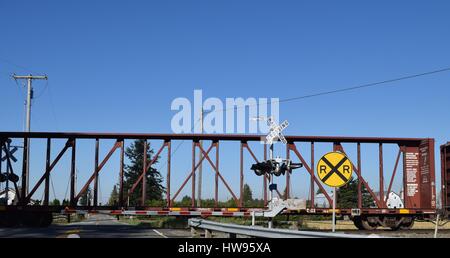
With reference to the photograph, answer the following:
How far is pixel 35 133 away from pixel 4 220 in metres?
4.26

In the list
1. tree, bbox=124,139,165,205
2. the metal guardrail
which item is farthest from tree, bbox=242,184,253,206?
the metal guardrail

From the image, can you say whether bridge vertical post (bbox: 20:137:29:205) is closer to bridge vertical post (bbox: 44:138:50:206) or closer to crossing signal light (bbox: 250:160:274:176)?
bridge vertical post (bbox: 44:138:50:206)

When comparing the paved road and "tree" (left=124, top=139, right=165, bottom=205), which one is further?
"tree" (left=124, top=139, right=165, bottom=205)

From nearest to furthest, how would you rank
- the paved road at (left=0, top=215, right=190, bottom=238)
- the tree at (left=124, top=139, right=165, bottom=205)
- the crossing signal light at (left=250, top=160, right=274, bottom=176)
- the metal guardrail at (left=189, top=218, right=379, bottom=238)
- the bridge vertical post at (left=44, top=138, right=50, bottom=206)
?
the metal guardrail at (left=189, top=218, right=379, bottom=238), the crossing signal light at (left=250, top=160, right=274, bottom=176), the paved road at (left=0, top=215, right=190, bottom=238), the bridge vertical post at (left=44, top=138, right=50, bottom=206), the tree at (left=124, top=139, right=165, bottom=205)

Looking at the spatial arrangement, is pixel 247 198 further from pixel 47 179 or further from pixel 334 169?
pixel 334 169

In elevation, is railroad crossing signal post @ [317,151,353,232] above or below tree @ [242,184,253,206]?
above

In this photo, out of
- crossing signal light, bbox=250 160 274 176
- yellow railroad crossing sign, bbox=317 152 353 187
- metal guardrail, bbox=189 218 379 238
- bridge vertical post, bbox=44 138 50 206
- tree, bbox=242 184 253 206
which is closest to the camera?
metal guardrail, bbox=189 218 379 238

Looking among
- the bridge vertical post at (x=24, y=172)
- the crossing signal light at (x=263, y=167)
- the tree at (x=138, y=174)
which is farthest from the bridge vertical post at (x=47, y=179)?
the tree at (x=138, y=174)

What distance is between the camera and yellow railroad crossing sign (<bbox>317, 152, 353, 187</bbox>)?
11.8 metres

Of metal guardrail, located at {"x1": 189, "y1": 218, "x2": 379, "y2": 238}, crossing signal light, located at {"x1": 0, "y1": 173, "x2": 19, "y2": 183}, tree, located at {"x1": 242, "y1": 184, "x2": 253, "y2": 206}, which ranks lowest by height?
tree, located at {"x1": 242, "y1": 184, "x2": 253, "y2": 206}

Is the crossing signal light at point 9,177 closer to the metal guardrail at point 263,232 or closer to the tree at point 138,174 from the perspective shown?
the metal guardrail at point 263,232
